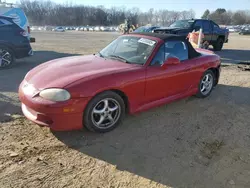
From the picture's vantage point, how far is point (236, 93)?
18.5 ft

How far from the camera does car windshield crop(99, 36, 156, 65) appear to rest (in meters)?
3.91

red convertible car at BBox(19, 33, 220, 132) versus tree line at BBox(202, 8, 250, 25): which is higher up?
tree line at BBox(202, 8, 250, 25)

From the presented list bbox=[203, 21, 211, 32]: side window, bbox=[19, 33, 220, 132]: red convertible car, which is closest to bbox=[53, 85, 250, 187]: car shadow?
bbox=[19, 33, 220, 132]: red convertible car

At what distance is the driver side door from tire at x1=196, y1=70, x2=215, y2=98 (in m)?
0.55

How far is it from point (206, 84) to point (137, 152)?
118 inches

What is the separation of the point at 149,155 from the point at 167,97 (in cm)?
153

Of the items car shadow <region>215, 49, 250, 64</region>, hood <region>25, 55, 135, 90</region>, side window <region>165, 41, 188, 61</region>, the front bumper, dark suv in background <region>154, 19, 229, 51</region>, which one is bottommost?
car shadow <region>215, 49, 250, 64</region>

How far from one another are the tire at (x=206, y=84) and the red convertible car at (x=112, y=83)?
→ 19 cm

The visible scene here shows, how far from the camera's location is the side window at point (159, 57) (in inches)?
153

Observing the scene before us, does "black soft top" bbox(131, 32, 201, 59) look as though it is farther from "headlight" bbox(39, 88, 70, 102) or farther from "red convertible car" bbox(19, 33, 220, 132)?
"headlight" bbox(39, 88, 70, 102)

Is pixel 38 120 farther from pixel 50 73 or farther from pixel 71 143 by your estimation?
pixel 50 73

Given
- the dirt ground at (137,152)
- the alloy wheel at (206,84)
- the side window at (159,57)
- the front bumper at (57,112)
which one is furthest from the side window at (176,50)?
the front bumper at (57,112)

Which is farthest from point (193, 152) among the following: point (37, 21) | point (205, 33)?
point (37, 21)

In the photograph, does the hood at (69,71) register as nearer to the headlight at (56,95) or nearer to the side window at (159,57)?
the headlight at (56,95)
